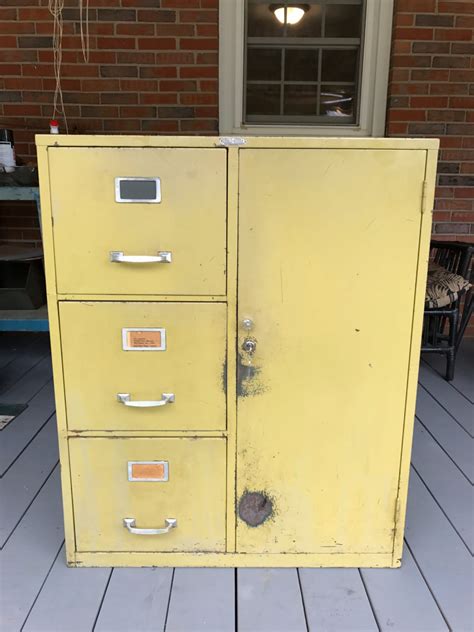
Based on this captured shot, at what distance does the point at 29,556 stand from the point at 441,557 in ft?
4.14

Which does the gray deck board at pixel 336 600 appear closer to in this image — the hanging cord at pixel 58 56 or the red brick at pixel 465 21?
the hanging cord at pixel 58 56

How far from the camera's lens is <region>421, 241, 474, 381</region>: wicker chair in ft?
9.02

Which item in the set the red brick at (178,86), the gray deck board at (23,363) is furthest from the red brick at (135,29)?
the gray deck board at (23,363)

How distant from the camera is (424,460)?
207cm

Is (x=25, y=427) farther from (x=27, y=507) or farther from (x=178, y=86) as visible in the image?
(x=178, y=86)

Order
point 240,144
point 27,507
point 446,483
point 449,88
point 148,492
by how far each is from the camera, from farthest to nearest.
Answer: point 449,88 < point 446,483 < point 27,507 < point 148,492 < point 240,144

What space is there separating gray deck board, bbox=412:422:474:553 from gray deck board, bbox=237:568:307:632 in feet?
2.00

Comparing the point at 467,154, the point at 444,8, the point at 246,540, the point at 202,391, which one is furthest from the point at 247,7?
the point at 246,540

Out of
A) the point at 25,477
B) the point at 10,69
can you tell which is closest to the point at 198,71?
the point at 10,69

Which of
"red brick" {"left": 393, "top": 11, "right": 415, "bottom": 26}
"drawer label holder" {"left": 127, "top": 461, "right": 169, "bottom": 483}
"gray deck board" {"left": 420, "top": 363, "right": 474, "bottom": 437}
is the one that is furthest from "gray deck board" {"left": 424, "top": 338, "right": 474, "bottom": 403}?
"red brick" {"left": 393, "top": 11, "right": 415, "bottom": 26}

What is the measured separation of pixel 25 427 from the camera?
2314 mm

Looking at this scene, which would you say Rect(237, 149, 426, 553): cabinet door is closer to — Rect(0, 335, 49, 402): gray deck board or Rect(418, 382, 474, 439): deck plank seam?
Rect(418, 382, 474, 439): deck plank seam

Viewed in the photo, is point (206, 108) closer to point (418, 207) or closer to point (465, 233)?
point (465, 233)

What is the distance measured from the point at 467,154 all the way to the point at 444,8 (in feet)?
2.90
